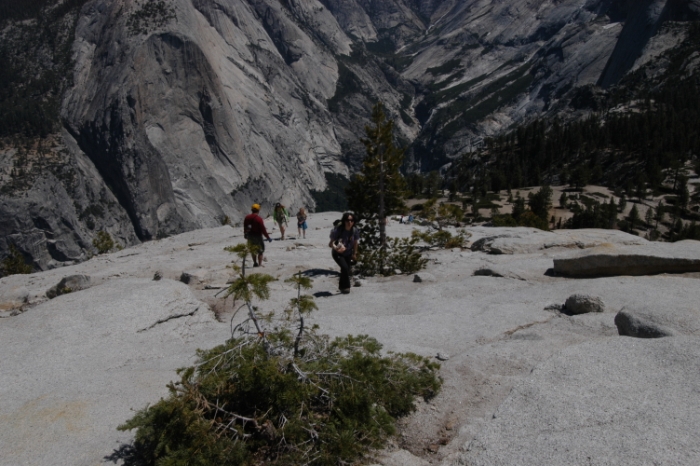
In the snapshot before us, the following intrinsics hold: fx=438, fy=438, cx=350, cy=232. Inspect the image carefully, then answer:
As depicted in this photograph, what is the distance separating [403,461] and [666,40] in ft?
652

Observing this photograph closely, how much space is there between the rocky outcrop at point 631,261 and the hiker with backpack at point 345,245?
620cm

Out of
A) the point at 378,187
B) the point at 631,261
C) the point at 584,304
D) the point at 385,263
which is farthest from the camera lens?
the point at 378,187

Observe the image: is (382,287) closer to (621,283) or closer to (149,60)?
(621,283)

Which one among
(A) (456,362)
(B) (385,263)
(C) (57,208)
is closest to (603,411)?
(A) (456,362)

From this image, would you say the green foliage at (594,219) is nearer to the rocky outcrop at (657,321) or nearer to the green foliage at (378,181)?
the green foliage at (378,181)

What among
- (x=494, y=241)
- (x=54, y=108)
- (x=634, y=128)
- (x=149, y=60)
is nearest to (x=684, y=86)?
(x=634, y=128)

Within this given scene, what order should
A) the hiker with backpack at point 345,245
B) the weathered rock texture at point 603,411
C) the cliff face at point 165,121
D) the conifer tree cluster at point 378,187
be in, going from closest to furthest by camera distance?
the weathered rock texture at point 603,411
the hiker with backpack at point 345,245
the conifer tree cluster at point 378,187
the cliff face at point 165,121

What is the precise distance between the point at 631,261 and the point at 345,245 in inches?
308

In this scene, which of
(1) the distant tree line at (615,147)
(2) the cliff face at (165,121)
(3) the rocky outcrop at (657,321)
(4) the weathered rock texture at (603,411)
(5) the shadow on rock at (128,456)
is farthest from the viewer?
(2) the cliff face at (165,121)

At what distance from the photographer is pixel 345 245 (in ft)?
37.8

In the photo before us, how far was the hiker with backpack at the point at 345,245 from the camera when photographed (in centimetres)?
1141

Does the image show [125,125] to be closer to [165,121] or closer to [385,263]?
[165,121]

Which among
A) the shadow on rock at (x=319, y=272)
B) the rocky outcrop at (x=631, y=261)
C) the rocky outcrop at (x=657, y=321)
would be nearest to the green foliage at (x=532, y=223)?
the rocky outcrop at (x=631, y=261)

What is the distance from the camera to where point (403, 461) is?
4602mm
